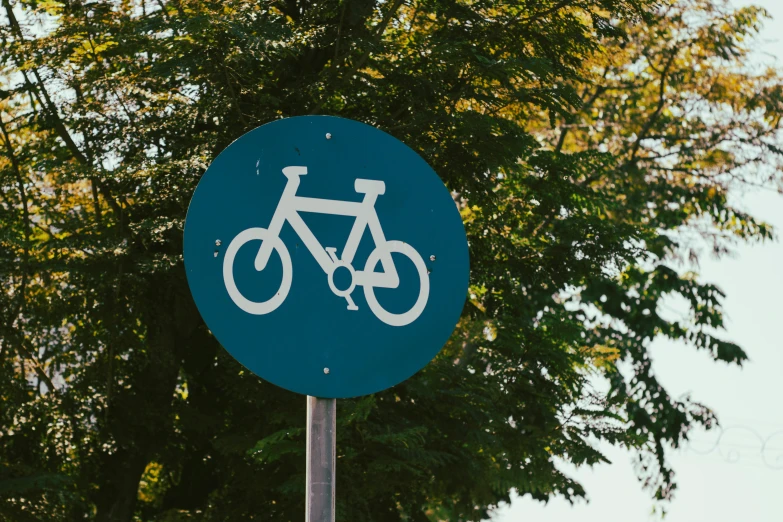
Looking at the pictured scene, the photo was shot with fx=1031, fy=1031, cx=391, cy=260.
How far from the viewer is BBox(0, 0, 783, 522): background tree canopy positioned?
311 inches

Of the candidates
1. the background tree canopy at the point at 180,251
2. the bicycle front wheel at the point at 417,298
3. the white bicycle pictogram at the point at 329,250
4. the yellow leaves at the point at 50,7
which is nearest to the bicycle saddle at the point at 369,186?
the white bicycle pictogram at the point at 329,250

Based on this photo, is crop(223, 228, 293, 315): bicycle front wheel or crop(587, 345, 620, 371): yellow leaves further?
crop(587, 345, 620, 371): yellow leaves

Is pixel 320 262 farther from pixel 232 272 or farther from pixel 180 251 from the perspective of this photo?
pixel 180 251

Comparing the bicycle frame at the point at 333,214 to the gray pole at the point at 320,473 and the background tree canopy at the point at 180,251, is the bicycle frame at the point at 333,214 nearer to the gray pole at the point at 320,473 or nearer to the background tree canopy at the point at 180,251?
the gray pole at the point at 320,473

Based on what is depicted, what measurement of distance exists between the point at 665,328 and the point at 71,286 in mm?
12988

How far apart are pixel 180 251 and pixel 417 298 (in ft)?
19.2

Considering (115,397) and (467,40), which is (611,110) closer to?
(467,40)

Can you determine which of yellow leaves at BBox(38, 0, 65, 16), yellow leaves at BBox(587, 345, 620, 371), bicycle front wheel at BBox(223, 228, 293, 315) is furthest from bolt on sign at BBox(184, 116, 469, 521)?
yellow leaves at BBox(587, 345, 620, 371)

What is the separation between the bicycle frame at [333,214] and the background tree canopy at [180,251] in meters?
4.72

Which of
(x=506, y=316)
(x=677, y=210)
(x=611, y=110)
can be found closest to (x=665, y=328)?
(x=677, y=210)

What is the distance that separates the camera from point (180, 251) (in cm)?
823

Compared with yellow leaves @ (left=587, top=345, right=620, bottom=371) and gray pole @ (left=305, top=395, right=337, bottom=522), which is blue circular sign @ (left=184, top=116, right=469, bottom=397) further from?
yellow leaves @ (left=587, top=345, right=620, bottom=371)

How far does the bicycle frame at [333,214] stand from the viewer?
2536 millimetres

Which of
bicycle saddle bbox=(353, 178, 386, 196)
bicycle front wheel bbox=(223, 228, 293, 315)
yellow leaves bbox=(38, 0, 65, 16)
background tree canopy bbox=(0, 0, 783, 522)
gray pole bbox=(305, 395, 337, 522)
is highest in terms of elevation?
yellow leaves bbox=(38, 0, 65, 16)
